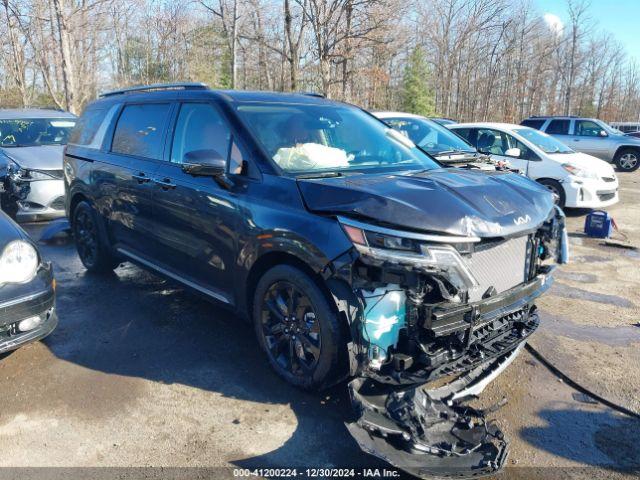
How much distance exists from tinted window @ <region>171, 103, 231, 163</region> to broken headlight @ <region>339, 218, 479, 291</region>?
4.84 feet

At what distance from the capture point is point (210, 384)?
3611 millimetres

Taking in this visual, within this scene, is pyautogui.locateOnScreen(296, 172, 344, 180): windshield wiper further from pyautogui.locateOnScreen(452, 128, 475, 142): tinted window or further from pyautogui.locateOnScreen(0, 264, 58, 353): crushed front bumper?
pyautogui.locateOnScreen(452, 128, 475, 142): tinted window

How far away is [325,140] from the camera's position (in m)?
4.07

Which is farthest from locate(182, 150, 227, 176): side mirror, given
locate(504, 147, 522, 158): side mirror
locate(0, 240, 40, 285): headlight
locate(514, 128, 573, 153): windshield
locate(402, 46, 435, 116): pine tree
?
locate(402, 46, 435, 116): pine tree

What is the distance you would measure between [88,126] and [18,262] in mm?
2756

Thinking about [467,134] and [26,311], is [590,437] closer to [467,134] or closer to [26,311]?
[26,311]

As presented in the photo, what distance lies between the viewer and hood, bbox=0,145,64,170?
27.7 ft

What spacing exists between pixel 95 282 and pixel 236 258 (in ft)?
9.35

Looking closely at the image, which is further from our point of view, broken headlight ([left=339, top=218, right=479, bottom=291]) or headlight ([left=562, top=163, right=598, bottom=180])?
headlight ([left=562, top=163, right=598, bottom=180])

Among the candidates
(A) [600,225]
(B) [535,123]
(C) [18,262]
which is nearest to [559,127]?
(B) [535,123]

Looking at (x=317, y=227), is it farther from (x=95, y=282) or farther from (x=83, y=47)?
(x=83, y=47)

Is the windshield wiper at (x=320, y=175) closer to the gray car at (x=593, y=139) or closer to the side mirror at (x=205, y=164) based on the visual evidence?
the side mirror at (x=205, y=164)

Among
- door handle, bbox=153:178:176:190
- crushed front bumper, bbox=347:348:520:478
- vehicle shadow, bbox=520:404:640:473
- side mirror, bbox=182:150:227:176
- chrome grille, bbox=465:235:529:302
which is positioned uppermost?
side mirror, bbox=182:150:227:176

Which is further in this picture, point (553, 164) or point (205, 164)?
point (553, 164)
